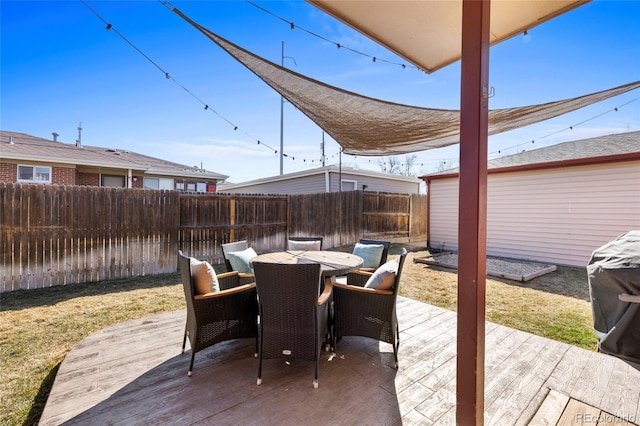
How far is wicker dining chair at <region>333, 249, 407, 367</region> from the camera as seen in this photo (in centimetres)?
247

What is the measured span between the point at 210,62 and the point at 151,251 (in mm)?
4227

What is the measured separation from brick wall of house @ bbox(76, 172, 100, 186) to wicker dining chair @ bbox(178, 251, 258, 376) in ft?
37.7

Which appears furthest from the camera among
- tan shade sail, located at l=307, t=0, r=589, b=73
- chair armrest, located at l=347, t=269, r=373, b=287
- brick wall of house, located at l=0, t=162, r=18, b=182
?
brick wall of house, located at l=0, t=162, r=18, b=182

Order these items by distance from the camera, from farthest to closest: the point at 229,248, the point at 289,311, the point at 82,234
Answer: the point at 82,234 < the point at 229,248 < the point at 289,311

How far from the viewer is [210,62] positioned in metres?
6.08

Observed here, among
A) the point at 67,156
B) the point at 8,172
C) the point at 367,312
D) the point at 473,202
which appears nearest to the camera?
the point at 473,202

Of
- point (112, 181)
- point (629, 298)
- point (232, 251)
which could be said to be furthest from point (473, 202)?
point (112, 181)

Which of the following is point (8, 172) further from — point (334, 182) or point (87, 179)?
point (334, 182)

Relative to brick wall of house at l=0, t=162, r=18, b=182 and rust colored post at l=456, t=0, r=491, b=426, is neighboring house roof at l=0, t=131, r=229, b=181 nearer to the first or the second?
brick wall of house at l=0, t=162, r=18, b=182

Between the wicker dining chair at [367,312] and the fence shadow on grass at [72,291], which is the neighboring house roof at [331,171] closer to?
the fence shadow on grass at [72,291]

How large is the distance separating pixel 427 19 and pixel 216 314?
2.87 m

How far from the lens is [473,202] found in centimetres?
135

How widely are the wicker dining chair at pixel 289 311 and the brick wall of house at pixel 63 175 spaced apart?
11619mm

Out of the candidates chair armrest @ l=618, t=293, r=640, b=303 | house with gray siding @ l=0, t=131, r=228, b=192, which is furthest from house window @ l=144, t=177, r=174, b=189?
chair armrest @ l=618, t=293, r=640, b=303
